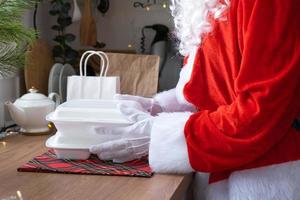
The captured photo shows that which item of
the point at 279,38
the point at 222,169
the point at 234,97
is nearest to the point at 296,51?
the point at 279,38

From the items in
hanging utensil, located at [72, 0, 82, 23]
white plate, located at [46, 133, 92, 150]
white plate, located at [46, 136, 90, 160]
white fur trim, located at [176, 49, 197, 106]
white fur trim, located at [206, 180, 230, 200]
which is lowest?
white fur trim, located at [206, 180, 230, 200]

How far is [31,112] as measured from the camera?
4.32 ft

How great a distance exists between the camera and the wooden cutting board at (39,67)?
5.25 feet

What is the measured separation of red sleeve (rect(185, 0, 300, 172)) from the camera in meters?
0.74

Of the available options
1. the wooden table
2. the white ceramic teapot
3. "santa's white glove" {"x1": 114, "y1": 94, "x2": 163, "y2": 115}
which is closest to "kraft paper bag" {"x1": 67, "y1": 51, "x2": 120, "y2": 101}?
the white ceramic teapot

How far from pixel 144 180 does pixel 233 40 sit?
0.32 meters

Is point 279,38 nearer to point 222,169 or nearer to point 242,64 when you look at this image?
point 242,64

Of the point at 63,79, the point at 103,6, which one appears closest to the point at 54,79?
the point at 63,79

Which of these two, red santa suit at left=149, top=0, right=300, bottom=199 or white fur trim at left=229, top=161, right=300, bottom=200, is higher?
red santa suit at left=149, top=0, right=300, bottom=199

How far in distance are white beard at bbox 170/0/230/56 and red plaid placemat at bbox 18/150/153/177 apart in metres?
0.28

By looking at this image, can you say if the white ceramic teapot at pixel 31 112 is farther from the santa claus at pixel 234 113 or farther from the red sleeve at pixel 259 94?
the red sleeve at pixel 259 94

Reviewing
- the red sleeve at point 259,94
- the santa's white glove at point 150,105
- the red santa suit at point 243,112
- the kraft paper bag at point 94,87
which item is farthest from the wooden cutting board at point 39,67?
the red sleeve at point 259,94

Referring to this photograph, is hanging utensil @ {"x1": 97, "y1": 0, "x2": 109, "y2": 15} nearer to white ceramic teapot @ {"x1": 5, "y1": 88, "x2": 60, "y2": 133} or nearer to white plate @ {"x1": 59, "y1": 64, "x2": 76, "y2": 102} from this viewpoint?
white plate @ {"x1": 59, "y1": 64, "x2": 76, "y2": 102}

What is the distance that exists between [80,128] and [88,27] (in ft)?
3.70
